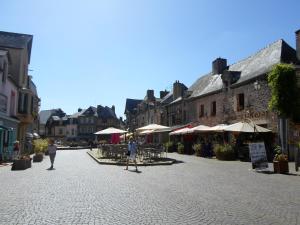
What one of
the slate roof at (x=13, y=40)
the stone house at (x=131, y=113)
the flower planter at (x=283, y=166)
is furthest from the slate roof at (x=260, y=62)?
the stone house at (x=131, y=113)

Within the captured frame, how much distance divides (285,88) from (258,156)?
5093 mm

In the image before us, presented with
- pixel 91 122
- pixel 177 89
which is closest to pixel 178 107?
pixel 177 89

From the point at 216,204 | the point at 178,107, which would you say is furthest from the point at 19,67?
the point at 216,204

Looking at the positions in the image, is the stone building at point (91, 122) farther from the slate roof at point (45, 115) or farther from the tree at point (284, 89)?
the tree at point (284, 89)

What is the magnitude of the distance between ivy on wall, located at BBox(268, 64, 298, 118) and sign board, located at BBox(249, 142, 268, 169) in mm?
4158

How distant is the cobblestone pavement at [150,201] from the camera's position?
6340 millimetres

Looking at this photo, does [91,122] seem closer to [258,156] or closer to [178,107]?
[178,107]

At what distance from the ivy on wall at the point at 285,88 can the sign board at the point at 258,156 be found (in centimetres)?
416

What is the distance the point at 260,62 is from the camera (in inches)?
987

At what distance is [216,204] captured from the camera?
773cm

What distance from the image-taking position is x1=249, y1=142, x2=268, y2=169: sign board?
15.4 m

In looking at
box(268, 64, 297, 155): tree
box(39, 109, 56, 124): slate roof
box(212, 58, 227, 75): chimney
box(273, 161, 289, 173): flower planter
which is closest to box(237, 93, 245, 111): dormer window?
box(268, 64, 297, 155): tree

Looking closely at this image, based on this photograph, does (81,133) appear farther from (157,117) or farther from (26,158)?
(26,158)

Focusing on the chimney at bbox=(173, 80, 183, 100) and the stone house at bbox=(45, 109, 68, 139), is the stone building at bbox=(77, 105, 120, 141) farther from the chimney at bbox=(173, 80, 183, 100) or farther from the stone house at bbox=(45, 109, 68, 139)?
the chimney at bbox=(173, 80, 183, 100)
